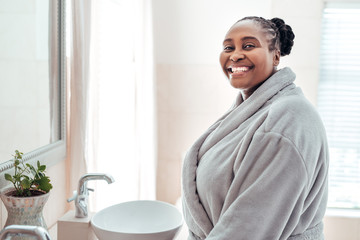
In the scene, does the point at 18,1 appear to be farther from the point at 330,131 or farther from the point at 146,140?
the point at 330,131

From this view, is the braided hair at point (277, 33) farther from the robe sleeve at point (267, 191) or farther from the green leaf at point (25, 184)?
the green leaf at point (25, 184)

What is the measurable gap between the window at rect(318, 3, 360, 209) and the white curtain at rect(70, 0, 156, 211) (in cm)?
128

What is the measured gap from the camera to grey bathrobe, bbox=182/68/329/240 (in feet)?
3.31

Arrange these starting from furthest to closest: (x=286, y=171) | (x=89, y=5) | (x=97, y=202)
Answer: (x=97, y=202) → (x=89, y=5) → (x=286, y=171)

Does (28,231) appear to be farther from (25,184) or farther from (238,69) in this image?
(238,69)

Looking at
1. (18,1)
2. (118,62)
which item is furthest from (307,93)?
(18,1)

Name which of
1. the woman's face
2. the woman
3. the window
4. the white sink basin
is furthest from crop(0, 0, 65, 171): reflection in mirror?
the window

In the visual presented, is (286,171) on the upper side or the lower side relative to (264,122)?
lower

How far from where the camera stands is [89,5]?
5.87ft

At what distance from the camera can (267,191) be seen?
1.01 m

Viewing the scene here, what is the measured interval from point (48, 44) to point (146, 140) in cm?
116

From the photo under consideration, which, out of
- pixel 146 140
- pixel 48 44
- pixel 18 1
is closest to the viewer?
pixel 18 1

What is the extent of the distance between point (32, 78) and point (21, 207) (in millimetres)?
536

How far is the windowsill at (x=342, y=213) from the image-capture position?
9.48ft
